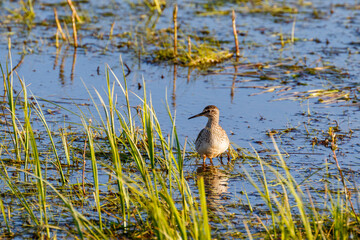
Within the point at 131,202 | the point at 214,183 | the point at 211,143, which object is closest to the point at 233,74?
the point at 211,143

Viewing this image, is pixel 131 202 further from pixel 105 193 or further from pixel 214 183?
pixel 214 183

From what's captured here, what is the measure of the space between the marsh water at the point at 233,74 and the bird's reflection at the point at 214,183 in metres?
0.01

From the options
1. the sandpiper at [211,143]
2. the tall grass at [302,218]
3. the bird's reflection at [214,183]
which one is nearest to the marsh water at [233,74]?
the bird's reflection at [214,183]

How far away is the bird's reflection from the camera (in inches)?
233

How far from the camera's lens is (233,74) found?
36.8 feet

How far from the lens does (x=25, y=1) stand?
1573 centimetres

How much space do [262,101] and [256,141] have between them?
204 cm

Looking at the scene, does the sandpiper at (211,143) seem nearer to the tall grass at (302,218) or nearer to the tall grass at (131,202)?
the tall grass at (131,202)

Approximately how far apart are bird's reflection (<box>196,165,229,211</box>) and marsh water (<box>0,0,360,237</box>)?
1cm

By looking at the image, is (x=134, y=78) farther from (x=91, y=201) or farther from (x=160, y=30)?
(x=91, y=201)

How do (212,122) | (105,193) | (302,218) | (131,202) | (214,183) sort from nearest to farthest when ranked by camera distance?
1. (302,218)
2. (131,202)
3. (105,193)
4. (214,183)
5. (212,122)

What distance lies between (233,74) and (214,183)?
16.1 ft

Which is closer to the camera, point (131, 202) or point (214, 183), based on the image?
point (131, 202)

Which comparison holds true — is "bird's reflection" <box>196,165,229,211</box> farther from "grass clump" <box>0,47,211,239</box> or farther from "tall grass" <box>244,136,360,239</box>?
"tall grass" <box>244,136,360,239</box>
